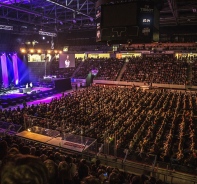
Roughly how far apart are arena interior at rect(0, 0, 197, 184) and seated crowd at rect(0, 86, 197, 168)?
7 cm

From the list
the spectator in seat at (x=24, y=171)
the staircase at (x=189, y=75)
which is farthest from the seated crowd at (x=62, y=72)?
the spectator in seat at (x=24, y=171)

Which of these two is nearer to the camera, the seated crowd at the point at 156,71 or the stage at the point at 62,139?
the stage at the point at 62,139

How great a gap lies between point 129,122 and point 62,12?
47.0 ft

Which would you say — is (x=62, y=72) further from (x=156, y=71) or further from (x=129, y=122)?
(x=129, y=122)

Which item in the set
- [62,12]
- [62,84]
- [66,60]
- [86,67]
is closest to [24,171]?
[62,12]

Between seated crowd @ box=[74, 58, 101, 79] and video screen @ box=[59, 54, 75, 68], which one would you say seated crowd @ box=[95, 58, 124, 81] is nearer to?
seated crowd @ box=[74, 58, 101, 79]

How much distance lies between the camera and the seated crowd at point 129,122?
403 inches

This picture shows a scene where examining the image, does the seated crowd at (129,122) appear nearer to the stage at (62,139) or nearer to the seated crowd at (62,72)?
the stage at (62,139)

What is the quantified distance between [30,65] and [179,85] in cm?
2474

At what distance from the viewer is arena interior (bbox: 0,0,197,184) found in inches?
222

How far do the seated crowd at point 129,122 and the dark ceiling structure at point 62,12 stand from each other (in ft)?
22.0

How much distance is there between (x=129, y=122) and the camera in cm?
1398

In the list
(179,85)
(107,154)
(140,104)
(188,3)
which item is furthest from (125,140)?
(179,85)

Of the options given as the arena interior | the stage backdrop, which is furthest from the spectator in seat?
the stage backdrop
